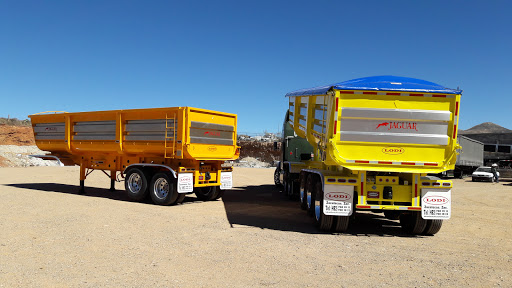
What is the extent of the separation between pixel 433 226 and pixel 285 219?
3.57 m

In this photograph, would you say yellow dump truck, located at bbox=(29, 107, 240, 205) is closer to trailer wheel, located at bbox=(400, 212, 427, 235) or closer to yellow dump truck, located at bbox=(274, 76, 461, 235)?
yellow dump truck, located at bbox=(274, 76, 461, 235)

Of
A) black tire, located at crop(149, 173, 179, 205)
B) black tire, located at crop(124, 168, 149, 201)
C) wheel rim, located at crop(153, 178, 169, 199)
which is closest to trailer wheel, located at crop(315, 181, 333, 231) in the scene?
black tire, located at crop(149, 173, 179, 205)

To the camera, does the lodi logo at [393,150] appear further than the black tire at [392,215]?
No

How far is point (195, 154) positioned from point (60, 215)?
13.1 feet

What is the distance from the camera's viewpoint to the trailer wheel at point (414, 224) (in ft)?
30.9

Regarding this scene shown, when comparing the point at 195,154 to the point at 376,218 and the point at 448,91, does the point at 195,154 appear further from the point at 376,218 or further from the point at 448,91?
the point at 448,91

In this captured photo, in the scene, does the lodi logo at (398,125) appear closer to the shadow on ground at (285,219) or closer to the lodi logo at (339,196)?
the lodi logo at (339,196)

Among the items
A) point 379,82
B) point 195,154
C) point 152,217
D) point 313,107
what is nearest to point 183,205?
point 195,154

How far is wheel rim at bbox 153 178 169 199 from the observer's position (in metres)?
13.3

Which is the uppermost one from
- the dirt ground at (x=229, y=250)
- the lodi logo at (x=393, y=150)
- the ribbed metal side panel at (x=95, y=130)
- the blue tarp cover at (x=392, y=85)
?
the blue tarp cover at (x=392, y=85)

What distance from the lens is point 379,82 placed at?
369 inches

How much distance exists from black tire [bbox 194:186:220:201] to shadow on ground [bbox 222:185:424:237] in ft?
1.41

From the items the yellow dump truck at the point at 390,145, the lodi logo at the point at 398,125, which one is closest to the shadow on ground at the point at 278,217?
the yellow dump truck at the point at 390,145

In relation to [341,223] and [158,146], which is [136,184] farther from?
[341,223]
